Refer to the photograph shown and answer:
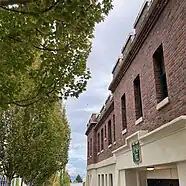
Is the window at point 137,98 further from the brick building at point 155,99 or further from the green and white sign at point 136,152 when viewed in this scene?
the green and white sign at point 136,152

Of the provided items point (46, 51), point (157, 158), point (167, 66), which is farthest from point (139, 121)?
point (46, 51)

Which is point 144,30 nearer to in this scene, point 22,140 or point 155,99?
point 155,99

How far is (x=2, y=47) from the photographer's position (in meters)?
5.37

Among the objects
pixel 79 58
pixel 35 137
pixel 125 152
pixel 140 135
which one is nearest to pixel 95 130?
pixel 35 137

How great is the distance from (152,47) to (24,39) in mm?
3723

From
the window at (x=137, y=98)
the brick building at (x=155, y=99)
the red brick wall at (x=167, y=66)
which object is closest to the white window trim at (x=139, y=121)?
the brick building at (x=155, y=99)

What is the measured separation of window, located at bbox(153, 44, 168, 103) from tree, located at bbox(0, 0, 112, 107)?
74.6 inches

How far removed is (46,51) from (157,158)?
3899 millimetres

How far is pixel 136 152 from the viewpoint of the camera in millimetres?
8445

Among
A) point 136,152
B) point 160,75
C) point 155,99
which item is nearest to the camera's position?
point 155,99

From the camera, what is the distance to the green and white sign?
324 inches

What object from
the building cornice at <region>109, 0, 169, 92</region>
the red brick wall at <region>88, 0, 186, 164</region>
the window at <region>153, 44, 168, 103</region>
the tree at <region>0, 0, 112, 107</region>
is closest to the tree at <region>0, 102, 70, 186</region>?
the building cornice at <region>109, 0, 169, 92</region>

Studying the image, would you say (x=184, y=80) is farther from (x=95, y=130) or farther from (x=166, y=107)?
(x=95, y=130)

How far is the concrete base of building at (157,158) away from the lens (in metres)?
5.57
